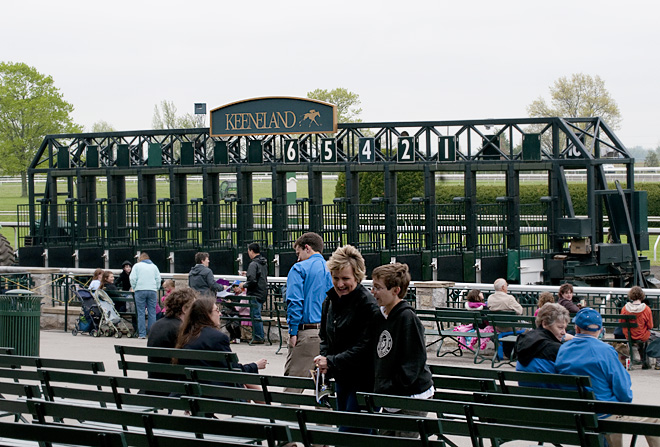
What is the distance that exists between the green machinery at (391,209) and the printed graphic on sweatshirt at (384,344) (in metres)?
12.4

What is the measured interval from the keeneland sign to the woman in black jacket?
14.4 meters

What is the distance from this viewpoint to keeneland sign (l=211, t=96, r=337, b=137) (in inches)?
813

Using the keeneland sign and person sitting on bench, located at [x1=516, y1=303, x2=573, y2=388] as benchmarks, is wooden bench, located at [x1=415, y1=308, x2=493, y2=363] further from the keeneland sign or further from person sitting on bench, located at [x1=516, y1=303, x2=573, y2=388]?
the keeneland sign

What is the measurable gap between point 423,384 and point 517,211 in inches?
531

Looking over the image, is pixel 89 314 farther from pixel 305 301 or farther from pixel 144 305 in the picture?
pixel 305 301

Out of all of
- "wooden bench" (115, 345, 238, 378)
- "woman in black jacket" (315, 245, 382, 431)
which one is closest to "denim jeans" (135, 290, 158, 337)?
"wooden bench" (115, 345, 238, 378)

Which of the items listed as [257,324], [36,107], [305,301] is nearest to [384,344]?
[305,301]

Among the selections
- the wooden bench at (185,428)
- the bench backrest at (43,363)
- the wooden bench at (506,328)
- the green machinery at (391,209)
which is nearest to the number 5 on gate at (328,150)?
the green machinery at (391,209)

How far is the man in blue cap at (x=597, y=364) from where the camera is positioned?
20.0ft

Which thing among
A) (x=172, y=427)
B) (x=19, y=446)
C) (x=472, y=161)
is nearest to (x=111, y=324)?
(x=472, y=161)

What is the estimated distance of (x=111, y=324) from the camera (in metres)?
14.8

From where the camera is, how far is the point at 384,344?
5543 millimetres

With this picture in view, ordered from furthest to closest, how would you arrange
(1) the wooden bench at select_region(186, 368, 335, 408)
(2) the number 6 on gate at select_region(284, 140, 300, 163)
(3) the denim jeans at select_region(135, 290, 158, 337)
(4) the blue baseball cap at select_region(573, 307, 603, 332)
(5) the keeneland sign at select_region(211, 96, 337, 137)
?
1. (2) the number 6 on gate at select_region(284, 140, 300, 163)
2. (5) the keeneland sign at select_region(211, 96, 337, 137)
3. (3) the denim jeans at select_region(135, 290, 158, 337)
4. (4) the blue baseball cap at select_region(573, 307, 603, 332)
5. (1) the wooden bench at select_region(186, 368, 335, 408)

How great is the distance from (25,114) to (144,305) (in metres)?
42.8
